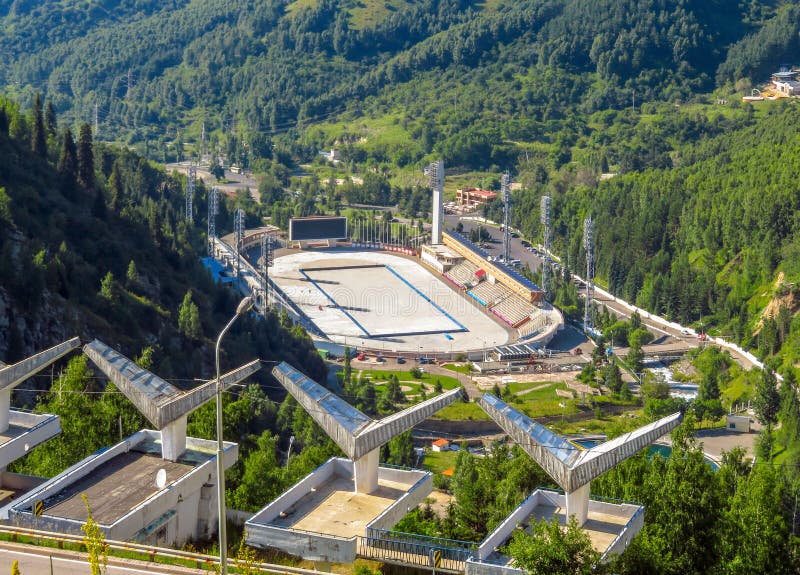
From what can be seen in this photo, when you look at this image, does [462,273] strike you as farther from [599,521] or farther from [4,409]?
[599,521]

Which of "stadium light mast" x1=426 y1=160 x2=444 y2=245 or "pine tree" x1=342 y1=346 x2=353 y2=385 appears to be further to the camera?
"stadium light mast" x1=426 y1=160 x2=444 y2=245

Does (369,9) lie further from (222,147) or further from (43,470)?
(43,470)

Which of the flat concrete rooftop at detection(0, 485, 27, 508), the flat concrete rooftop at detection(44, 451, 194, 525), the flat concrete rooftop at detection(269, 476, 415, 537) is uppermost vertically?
the flat concrete rooftop at detection(44, 451, 194, 525)

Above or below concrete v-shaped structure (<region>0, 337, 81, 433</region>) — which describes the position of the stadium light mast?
below

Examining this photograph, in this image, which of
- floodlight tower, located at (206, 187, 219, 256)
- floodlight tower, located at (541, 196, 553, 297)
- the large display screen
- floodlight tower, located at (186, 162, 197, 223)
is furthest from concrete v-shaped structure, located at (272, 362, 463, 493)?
the large display screen

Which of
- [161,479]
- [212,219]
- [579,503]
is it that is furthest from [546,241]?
[161,479]

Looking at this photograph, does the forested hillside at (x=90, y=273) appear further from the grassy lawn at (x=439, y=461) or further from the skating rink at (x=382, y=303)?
the skating rink at (x=382, y=303)

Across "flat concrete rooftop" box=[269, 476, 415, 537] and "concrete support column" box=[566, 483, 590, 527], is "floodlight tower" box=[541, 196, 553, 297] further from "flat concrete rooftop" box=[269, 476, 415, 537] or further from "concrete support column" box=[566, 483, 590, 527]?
"concrete support column" box=[566, 483, 590, 527]
